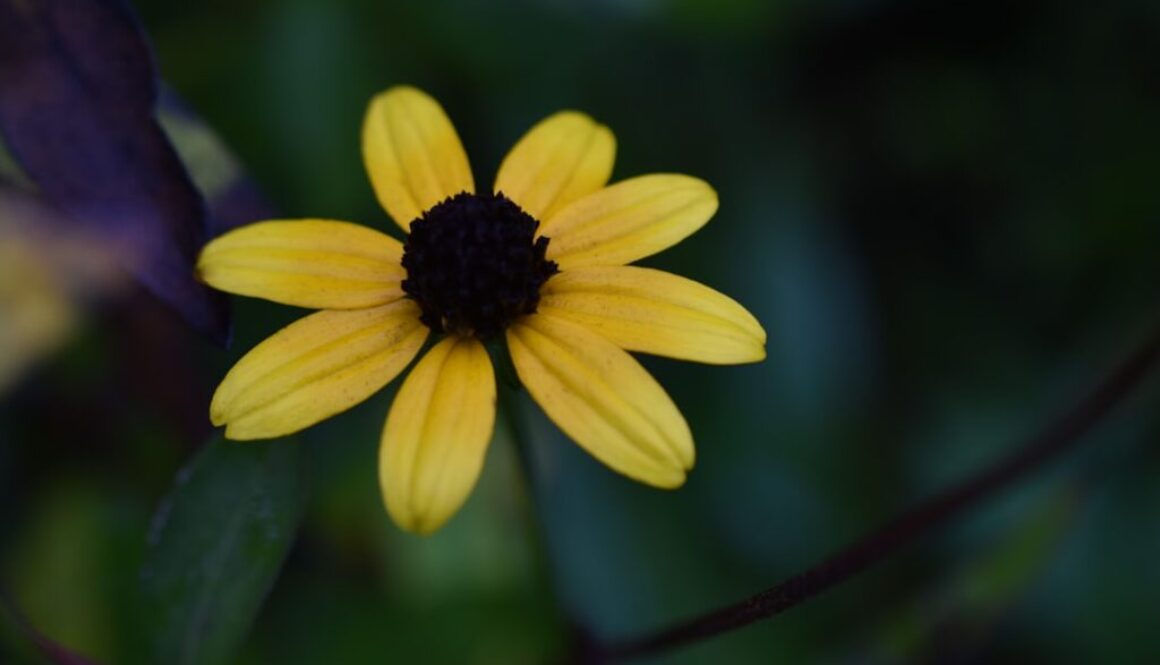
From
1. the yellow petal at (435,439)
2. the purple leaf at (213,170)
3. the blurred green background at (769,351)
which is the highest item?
the purple leaf at (213,170)

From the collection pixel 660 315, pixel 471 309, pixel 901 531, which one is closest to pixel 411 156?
pixel 471 309

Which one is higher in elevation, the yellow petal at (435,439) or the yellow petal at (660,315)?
the yellow petal at (660,315)

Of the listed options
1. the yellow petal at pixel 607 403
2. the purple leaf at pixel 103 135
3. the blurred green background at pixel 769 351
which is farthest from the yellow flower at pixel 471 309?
the blurred green background at pixel 769 351

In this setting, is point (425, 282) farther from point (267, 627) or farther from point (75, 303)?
point (75, 303)

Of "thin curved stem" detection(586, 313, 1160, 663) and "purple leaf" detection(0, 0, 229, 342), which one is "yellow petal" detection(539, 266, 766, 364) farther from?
"purple leaf" detection(0, 0, 229, 342)

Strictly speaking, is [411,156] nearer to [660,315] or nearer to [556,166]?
[556,166]

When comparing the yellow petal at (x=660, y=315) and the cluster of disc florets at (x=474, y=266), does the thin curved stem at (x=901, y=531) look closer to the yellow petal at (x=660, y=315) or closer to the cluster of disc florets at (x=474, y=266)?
the yellow petal at (x=660, y=315)

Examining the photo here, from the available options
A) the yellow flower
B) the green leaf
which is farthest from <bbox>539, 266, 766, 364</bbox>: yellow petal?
the green leaf
